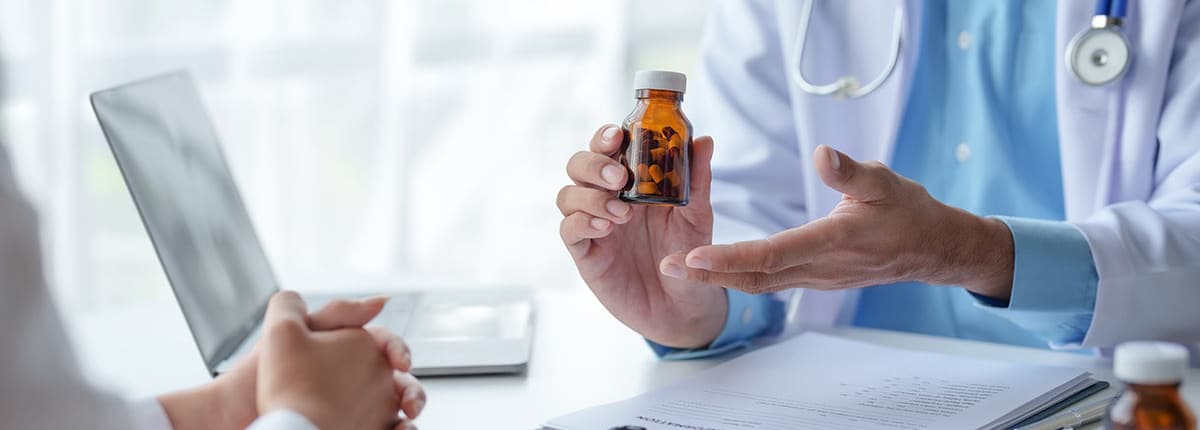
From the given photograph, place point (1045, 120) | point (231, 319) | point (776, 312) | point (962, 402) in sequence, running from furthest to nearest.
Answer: point (1045, 120) < point (776, 312) < point (231, 319) < point (962, 402)

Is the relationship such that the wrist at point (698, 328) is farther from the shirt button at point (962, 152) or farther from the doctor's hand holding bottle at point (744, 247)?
the shirt button at point (962, 152)

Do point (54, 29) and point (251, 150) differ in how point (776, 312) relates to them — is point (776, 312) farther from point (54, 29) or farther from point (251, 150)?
point (54, 29)

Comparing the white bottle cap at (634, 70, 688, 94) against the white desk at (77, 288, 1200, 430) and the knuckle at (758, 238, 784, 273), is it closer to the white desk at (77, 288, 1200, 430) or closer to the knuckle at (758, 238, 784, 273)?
the knuckle at (758, 238, 784, 273)

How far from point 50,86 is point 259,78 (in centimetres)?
48

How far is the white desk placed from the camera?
35.7 inches

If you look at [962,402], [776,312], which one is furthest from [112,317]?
[962,402]

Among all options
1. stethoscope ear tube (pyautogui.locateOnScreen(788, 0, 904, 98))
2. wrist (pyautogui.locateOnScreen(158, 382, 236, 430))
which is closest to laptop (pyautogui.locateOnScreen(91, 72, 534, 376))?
wrist (pyautogui.locateOnScreen(158, 382, 236, 430))

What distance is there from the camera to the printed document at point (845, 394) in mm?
807

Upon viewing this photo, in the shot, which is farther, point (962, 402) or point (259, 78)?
point (259, 78)

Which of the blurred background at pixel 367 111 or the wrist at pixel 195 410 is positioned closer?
the wrist at pixel 195 410

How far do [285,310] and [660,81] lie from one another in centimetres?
35

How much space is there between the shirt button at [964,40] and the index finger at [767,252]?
0.60 meters

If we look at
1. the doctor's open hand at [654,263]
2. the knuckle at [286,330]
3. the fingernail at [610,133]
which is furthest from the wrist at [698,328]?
the knuckle at [286,330]

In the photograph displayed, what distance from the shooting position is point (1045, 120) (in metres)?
1.37
